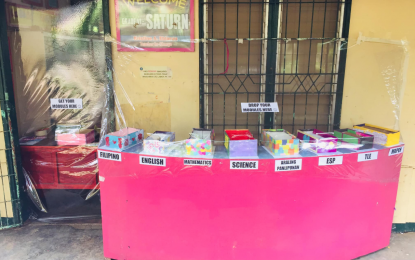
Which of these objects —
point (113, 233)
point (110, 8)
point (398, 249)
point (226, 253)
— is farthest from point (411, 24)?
point (113, 233)

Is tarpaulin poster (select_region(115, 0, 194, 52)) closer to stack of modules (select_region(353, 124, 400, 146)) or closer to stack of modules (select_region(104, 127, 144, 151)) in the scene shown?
stack of modules (select_region(104, 127, 144, 151))

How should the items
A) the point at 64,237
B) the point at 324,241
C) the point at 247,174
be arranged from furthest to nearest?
the point at 64,237, the point at 324,241, the point at 247,174

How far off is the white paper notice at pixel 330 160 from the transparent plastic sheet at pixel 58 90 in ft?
8.55

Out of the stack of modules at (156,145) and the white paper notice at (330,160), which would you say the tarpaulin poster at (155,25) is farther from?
the white paper notice at (330,160)

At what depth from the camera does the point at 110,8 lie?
10.0 feet

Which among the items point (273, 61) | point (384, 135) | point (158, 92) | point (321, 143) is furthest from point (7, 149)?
point (384, 135)

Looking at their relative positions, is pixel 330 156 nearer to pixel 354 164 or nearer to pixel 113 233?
pixel 354 164

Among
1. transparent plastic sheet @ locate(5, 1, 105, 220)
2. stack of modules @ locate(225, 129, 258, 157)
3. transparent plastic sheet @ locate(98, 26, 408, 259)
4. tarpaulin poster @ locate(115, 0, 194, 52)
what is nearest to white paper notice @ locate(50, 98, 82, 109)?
transparent plastic sheet @ locate(5, 1, 105, 220)

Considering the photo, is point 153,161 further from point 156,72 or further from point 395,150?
point 395,150

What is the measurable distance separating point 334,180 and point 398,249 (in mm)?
1496

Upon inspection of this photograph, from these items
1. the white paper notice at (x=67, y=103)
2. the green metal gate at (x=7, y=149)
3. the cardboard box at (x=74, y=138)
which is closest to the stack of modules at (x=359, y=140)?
the cardboard box at (x=74, y=138)

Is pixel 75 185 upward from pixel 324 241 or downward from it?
upward

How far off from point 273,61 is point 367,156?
5.11 ft

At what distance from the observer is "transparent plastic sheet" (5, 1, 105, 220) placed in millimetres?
3207
